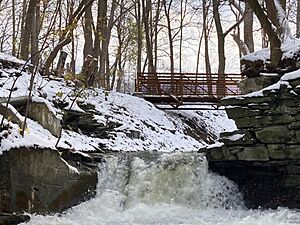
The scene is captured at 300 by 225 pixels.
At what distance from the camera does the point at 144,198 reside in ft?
31.7

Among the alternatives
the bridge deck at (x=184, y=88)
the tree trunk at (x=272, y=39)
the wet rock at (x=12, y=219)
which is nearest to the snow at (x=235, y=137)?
the tree trunk at (x=272, y=39)

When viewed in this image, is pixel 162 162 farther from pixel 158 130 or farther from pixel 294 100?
pixel 158 130

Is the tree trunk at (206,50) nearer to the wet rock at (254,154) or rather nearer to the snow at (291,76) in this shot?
the wet rock at (254,154)

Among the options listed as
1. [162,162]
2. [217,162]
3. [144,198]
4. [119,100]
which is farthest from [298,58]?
[119,100]

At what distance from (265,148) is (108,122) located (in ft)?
17.4

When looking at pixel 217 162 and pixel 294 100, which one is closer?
pixel 294 100

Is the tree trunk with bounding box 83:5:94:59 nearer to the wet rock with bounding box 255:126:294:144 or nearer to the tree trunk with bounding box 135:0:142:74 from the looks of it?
the tree trunk with bounding box 135:0:142:74

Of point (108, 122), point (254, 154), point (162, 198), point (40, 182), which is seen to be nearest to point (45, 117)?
point (40, 182)

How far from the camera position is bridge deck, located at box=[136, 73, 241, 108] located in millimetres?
18750

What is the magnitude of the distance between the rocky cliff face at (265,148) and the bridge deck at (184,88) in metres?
8.51

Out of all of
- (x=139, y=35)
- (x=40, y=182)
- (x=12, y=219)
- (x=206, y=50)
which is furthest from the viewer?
(x=206, y=50)

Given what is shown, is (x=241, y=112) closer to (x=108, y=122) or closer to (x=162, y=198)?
(x=162, y=198)

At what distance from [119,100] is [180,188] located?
705cm

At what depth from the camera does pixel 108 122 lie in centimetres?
1344
